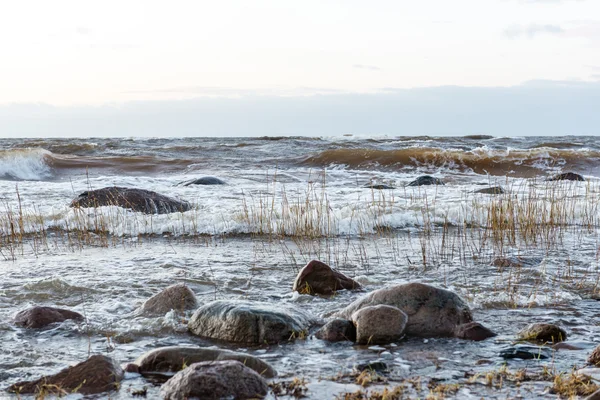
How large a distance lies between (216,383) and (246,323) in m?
1.43

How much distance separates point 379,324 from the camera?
5426mm

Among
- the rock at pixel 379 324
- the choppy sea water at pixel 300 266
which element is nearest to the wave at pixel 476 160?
the choppy sea water at pixel 300 266

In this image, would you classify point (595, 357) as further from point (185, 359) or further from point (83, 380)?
point (83, 380)

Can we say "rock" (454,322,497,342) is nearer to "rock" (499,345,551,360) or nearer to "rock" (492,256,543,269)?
"rock" (499,345,551,360)

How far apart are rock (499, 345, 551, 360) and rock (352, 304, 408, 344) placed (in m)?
0.86

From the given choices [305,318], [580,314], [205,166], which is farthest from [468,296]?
[205,166]

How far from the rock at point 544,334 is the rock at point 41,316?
3986 mm

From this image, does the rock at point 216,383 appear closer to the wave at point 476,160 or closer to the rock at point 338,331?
the rock at point 338,331

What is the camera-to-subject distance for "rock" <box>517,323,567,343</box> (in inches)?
210

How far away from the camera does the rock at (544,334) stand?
5328mm

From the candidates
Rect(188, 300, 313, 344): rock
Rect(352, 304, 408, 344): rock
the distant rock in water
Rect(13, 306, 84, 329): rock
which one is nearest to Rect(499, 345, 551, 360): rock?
Rect(352, 304, 408, 344): rock

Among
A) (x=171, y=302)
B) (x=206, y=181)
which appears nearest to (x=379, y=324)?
(x=171, y=302)

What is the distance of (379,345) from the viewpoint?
17.3 ft

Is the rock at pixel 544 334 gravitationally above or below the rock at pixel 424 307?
below
